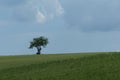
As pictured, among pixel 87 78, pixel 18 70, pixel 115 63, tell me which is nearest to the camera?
pixel 87 78

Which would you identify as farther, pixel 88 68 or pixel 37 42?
pixel 37 42

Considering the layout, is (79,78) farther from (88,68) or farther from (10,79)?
(10,79)

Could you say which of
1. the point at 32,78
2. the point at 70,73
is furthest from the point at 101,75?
the point at 32,78

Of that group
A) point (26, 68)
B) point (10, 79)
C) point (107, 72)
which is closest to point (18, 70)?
point (26, 68)

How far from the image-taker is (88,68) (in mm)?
31766

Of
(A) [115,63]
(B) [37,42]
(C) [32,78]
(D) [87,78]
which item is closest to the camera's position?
(D) [87,78]

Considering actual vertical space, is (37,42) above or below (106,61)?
above

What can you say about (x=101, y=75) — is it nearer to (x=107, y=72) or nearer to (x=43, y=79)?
(x=107, y=72)

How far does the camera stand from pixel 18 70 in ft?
131

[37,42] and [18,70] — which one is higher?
[37,42]

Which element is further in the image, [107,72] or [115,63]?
[115,63]

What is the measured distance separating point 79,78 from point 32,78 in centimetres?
390

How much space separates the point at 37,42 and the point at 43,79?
330ft

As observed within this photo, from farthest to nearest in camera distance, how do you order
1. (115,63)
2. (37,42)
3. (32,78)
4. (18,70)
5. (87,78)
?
(37,42), (18,70), (115,63), (32,78), (87,78)
